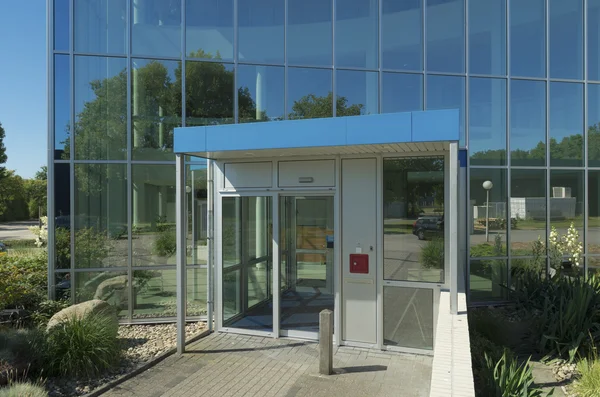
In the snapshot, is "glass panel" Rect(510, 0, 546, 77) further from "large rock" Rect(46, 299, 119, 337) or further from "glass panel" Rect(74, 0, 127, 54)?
"large rock" Rect(46, 299, 119, 337)

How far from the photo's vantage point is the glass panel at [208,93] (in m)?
8.77

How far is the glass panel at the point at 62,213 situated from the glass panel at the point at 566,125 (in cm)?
1041

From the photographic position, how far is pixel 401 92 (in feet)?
31.0

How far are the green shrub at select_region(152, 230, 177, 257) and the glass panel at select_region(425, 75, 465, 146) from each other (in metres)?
6.13

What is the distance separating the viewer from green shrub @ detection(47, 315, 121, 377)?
18.3 feet

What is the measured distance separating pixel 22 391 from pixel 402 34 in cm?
911

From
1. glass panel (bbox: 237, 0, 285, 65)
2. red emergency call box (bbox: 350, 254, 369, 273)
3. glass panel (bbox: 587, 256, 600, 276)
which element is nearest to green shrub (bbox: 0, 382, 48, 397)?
red emergency call box (bbox: 350, 254, 369, 273)

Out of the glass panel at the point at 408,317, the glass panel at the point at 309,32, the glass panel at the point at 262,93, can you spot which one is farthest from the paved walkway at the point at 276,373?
the glass panel at the point at 309,32

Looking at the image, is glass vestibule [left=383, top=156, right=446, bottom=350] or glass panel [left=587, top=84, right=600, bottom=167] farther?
glass panel [left=587, top=84, right=600, bottom=167]

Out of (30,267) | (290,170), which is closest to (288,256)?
(290,170)

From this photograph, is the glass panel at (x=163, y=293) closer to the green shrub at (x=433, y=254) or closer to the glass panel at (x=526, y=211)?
the green shrub at (x=433, y=254)

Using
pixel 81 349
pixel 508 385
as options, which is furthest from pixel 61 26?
pixel 508 385

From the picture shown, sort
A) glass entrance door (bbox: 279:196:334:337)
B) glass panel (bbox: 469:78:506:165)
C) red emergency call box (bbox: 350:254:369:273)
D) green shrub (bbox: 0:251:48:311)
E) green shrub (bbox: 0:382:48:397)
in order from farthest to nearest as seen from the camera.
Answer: glass panel (bbox: 469:78:506:165), green shrub (bbox: 0:251:48:311), glass entrance door (bbox: 279:196:334:337), red emergency call box (bbox: 350:254:369:273), green shrub (bbox: 0:382:48:397)

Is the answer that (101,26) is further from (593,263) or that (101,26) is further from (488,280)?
(593,263)
